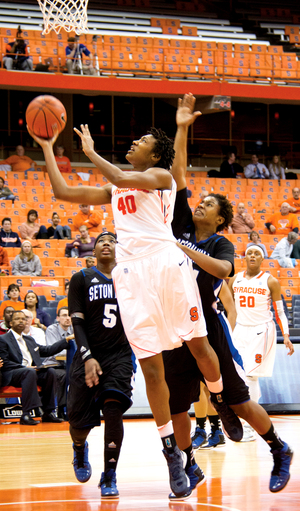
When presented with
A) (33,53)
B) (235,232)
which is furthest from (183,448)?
(33,53)

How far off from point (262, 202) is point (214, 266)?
14.2 meters

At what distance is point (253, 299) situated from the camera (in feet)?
26.6

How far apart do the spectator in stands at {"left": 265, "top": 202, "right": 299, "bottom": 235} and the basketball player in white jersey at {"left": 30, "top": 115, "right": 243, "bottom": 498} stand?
12486 millimetres

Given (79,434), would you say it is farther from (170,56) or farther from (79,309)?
(170,56)

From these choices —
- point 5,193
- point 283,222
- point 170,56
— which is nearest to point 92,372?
point 5,193

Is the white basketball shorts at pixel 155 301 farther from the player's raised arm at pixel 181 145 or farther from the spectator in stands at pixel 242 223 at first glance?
the spectator in stands at pixel 242 223

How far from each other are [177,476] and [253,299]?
4359 millimetres

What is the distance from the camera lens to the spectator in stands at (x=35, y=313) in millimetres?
10336

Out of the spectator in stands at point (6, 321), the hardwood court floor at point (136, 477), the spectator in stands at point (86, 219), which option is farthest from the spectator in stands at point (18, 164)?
the hardwood court floor at point (136, 477)

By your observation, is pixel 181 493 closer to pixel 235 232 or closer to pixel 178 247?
pixel 178 247

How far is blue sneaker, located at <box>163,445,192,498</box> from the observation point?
3.93 m

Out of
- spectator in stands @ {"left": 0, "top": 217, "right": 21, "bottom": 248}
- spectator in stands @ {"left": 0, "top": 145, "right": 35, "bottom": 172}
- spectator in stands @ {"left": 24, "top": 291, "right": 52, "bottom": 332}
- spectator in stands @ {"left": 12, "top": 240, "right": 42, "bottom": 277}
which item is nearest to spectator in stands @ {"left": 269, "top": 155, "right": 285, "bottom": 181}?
spectator in stands @ {"left": 0, "top": 145, "right": 35, "bottom": 172}

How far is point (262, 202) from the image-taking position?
1825 centimetres

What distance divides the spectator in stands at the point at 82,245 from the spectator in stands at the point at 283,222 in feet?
16.2
